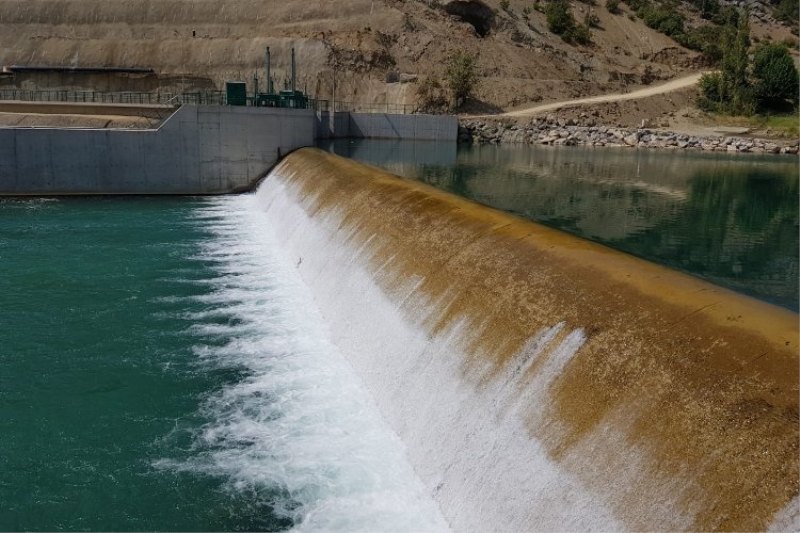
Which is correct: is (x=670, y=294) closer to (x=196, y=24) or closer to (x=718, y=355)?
(x=718, y=355)

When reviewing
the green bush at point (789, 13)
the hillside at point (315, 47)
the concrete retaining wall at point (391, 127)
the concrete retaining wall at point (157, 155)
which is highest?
the green bush at point (789, 13)

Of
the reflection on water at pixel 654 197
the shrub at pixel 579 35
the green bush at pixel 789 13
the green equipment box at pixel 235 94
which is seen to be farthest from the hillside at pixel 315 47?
the green bush at pixel 789 13

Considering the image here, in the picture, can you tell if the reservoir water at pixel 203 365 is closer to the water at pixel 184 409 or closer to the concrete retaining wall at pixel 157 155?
the water at pixel 184 409

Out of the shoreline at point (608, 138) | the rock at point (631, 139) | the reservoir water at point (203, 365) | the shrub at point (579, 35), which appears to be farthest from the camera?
the shrub at point (579, 35)

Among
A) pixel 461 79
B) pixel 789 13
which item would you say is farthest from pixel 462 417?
pixel 789 13

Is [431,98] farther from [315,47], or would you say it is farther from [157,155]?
[157,155]

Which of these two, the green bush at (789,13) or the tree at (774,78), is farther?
the green bush at (789,13)

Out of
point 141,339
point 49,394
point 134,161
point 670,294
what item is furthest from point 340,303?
point 134,161

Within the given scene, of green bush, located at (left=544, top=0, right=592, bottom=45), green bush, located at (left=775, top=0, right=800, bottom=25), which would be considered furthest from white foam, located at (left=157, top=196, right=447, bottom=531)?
green bush, located at (left=775, top=0, right=800, bottom=25)
